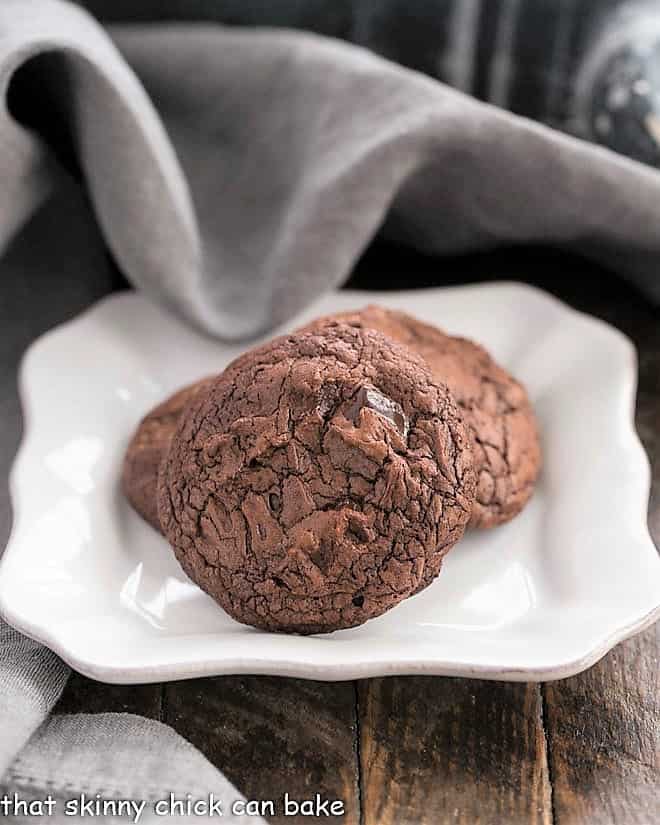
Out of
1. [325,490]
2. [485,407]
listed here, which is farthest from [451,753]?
[485,407]

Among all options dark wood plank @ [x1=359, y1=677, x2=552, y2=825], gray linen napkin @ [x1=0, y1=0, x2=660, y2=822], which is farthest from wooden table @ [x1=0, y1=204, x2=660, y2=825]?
gray linen napkin @ [x1=0, y1=0, x2=660, y2=822]

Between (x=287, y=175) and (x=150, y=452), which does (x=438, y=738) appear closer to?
(x=150, y=452)

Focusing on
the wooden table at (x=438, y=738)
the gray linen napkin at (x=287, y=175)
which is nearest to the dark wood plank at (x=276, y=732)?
the wooden table at (x=438, y=738)

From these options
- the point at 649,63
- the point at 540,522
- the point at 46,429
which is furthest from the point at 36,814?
the point at 649,63

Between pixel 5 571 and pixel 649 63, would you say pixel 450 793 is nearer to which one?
pixel 5 571

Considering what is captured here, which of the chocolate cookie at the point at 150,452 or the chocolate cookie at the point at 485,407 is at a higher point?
the chocolate cookie at the point at 485,407

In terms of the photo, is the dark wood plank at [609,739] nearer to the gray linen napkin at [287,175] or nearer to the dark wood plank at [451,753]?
the dark wood plank at [451,753]

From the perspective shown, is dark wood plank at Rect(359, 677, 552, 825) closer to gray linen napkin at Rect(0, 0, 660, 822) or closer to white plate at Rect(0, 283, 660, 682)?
white plate at Rect(0, 283, 660, 682)
